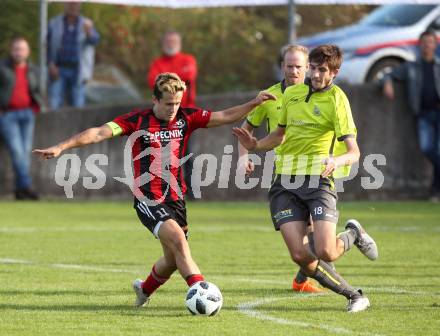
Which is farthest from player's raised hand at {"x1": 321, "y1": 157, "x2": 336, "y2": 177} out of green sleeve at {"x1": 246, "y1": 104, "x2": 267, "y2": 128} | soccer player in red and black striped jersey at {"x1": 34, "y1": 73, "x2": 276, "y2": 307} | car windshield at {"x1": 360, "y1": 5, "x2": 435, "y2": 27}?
car windshield at {"x1": 360, "y1": 5, "x2": 435, "y2": 27}

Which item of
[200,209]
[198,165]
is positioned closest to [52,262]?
[200,209]

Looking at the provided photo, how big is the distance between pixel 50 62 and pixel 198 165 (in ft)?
9.58

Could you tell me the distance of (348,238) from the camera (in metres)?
9.73

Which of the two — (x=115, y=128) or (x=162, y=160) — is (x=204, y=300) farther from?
(x=115, y=128)

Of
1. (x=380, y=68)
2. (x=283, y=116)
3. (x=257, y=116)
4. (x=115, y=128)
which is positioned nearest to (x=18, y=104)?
(x=380, y=68)

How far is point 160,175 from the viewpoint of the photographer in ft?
30.5

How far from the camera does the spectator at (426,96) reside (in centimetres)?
1947

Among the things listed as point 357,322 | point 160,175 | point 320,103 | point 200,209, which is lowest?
point 200,209

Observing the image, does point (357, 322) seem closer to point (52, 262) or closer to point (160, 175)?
point (160, 175)

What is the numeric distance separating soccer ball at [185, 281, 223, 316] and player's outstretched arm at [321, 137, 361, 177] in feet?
3.72

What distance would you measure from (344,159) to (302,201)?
0.79m

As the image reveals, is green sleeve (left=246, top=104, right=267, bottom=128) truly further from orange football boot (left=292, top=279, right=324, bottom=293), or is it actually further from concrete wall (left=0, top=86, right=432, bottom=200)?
concrete wall (left=0, top=86, right=432, bottom=200)

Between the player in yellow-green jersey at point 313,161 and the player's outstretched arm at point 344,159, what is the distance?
1cm

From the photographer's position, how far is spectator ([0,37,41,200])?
2005 cm
